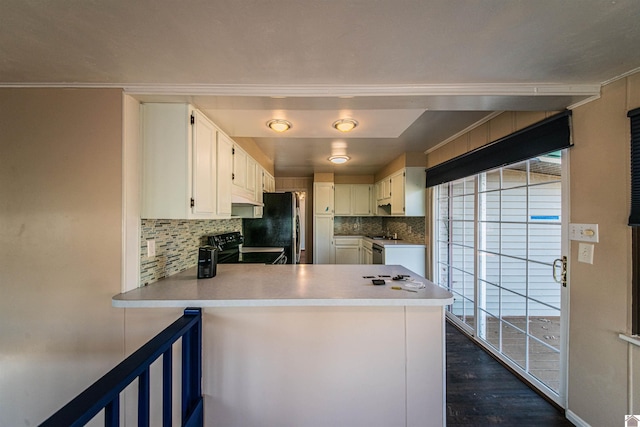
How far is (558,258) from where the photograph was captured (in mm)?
1900

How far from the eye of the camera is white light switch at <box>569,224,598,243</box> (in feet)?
5.21

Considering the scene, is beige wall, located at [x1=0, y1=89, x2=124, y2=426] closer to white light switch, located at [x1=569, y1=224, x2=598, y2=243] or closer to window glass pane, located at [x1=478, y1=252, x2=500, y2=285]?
white light switch, located at [x1=569, y1=224, x2=598, y2=243]

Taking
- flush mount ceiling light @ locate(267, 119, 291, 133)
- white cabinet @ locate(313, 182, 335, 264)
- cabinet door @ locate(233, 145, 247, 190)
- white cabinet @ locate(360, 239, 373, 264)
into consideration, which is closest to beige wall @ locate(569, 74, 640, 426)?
flush mount ceiling light @ locate(267, 119, 291, 133)

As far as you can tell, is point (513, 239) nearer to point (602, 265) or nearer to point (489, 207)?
point (489, 207)

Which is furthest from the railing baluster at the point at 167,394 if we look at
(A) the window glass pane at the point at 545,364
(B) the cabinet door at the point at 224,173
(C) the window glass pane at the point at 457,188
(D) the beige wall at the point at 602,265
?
(C) the window glass pane at the point at 457,188

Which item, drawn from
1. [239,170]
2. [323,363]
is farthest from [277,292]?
[239,170]

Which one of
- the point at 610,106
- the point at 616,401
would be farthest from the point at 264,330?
the point at 610,106

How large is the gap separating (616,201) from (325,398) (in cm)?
213

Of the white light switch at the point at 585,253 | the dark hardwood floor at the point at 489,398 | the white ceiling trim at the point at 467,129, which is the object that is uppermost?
the white ceiling trim at the point at 467,129

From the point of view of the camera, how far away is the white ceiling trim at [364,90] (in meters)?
1.52

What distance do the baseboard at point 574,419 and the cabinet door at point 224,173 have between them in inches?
118

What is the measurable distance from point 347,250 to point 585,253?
3.98 meters

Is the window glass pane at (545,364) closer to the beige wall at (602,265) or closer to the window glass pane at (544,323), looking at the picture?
the window glass pane at (544,323)

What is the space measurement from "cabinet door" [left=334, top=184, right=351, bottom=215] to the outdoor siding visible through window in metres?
2.62
